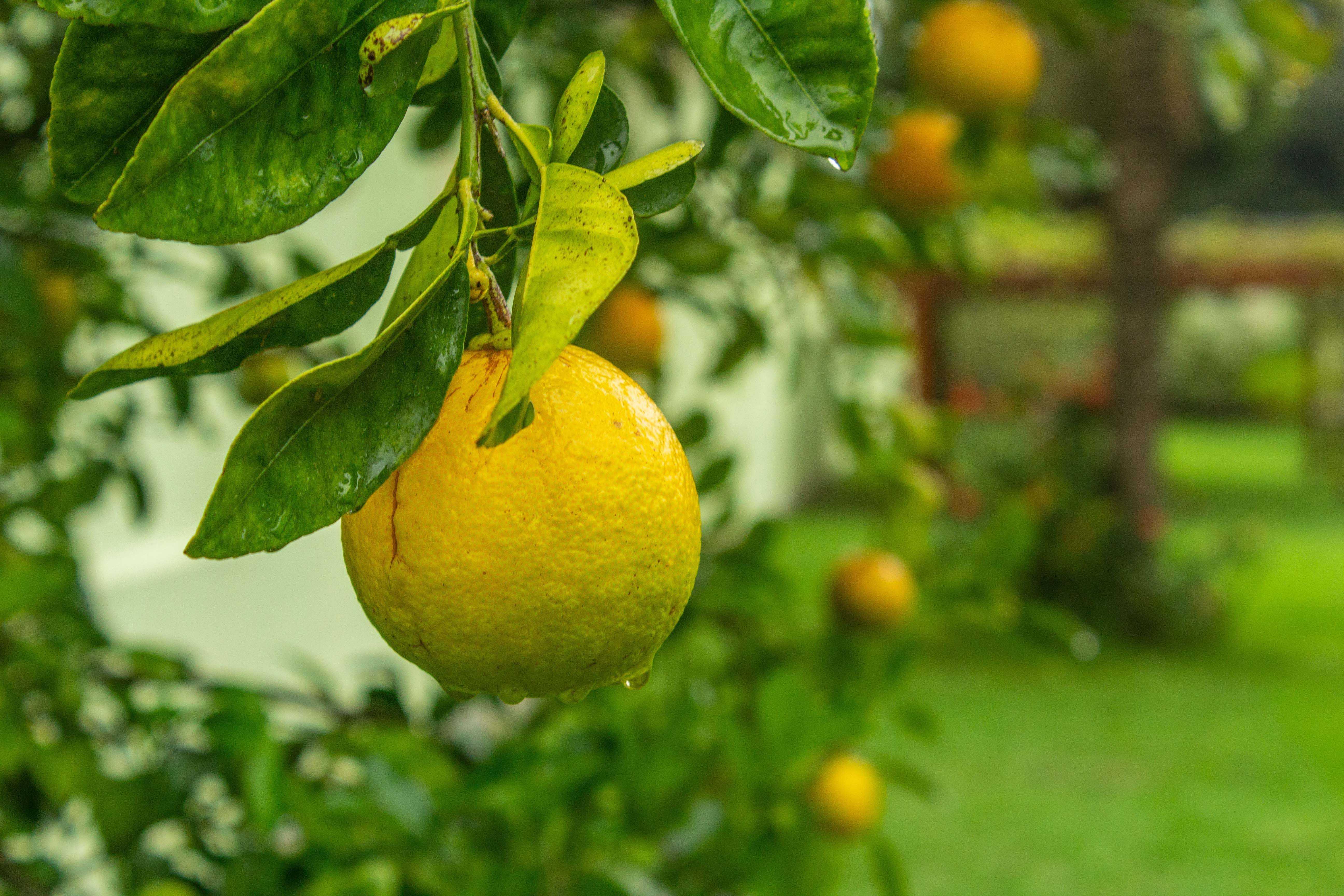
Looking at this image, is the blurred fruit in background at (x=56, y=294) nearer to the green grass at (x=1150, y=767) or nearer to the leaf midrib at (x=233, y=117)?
the leaf midrib at (x=233, y=117)

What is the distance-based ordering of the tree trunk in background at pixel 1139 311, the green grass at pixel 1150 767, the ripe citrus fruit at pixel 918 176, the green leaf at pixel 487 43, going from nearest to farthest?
the green leaf at pixel 487 43
the ripe citrus fruit at pixel 918 176
the green grass at pixel 1150 767
the tree trunk in background at pixel 1139 311

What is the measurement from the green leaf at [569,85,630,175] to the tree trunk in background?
395 centimetres

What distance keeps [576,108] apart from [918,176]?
0.75 meters

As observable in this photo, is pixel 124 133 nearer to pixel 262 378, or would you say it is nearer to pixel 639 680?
pixel 639 680

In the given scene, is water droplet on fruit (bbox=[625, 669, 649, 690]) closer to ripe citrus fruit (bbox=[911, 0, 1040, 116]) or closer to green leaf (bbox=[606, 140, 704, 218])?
green leaf (bbox=[606, 140, 704, 218])

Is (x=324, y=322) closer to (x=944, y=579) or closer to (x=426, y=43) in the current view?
(x=426, y=43)

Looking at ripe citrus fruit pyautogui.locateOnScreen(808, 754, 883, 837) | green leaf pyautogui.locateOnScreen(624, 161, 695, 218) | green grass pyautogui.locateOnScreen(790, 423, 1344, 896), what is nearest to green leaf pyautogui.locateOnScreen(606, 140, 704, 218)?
green leaf pyautogui.locateOnScreen(624, 161, 695, 218)

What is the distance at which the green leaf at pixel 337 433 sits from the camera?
26 centimetres

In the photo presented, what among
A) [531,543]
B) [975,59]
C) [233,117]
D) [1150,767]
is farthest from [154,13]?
[1150,767]

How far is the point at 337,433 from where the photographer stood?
27 centimetres

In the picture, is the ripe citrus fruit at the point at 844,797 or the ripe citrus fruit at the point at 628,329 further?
the ripe citrus fruit at the point at 844,797

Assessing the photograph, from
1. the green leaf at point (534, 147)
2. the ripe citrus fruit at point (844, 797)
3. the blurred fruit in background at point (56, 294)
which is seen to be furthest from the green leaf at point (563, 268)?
the ripe citrus fruit at point (844, 797)

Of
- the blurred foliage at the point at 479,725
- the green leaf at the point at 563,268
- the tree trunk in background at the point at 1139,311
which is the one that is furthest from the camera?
the tree trunk in background at the point at 1139,311

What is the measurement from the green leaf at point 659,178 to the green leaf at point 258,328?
2.2 inches
